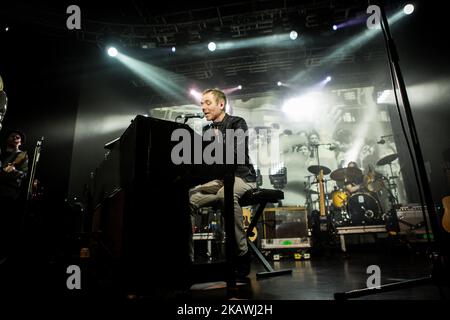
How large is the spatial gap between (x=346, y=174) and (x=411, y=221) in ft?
5.57

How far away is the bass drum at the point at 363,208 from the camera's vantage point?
5.80 m

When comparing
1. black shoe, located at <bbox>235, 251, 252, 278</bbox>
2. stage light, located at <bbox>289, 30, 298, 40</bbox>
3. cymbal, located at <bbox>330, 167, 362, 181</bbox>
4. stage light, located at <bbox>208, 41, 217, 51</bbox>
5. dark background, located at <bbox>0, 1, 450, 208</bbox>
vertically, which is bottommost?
black shoe, located at <bbox>235, 251, 252, 278</bbox>

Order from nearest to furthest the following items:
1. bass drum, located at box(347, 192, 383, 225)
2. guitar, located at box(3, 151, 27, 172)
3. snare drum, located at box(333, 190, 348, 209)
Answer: guitar, located at box(3, 151, 27, 172)
bass drum, located at box(347, 192, 383, 225)
snare drum, located at box(333, 190, 348, 209)

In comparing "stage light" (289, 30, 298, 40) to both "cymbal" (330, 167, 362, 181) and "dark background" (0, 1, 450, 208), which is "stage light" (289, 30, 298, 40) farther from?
"cymbal" (330, 167, 362, 181)

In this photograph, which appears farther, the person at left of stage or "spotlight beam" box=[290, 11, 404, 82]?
"spotlight beam" box=[290, 11, 404, 82]

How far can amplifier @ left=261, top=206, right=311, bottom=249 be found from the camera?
16.4 feet

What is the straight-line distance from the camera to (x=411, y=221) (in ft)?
16.0

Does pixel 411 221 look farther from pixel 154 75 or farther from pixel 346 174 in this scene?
pixel 154 75

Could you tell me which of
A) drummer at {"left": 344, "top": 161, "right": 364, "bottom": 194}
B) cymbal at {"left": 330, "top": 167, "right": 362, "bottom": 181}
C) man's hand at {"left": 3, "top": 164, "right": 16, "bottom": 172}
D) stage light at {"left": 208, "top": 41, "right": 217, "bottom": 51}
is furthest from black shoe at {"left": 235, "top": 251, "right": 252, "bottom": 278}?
stage light at {"left": 208, "top": 41, "right": 217, "bottom": 51}

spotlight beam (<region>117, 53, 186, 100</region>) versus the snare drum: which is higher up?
spotlight beam (<region>117, 53, 186, 100</region>)

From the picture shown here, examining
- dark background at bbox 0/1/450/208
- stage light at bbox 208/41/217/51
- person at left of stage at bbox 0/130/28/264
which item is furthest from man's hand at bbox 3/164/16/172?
stage light at bbox 208/41/217/51

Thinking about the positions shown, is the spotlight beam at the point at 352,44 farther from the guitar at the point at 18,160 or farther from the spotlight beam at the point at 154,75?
the guitar at the point at 18,160

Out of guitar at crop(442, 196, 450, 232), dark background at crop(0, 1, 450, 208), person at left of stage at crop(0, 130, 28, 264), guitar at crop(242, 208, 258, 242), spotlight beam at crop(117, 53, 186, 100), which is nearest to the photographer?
person at left of stage at crop(0, 130, 28, 264)
